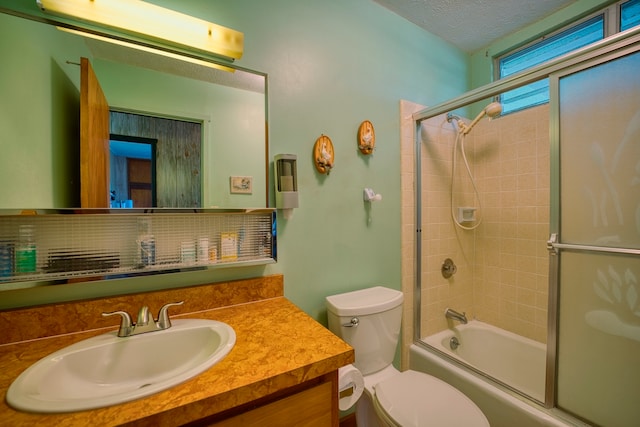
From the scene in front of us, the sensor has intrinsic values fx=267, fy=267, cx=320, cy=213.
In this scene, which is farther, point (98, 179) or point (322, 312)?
point (322, 312)

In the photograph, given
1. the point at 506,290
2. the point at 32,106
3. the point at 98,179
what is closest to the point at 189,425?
the point at 98,179

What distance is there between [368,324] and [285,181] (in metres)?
0.80

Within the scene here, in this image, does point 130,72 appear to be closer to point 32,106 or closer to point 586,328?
point 32,106

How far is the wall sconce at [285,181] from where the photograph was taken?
122cm

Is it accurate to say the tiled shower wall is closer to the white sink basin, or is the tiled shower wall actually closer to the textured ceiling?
the textured ceiling

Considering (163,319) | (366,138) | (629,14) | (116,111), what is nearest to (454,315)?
(366,138)

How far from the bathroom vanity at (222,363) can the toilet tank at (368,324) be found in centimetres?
28

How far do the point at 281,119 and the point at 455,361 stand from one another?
5.39ft

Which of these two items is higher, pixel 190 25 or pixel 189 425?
pixel 190 25

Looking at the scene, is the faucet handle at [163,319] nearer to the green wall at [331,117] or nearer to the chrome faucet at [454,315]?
the green wall at [331,117]

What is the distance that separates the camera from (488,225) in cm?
208

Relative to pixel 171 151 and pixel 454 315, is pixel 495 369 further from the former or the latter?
pixel 171 151

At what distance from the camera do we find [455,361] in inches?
A: 60.6

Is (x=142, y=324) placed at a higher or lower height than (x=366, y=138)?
lower
